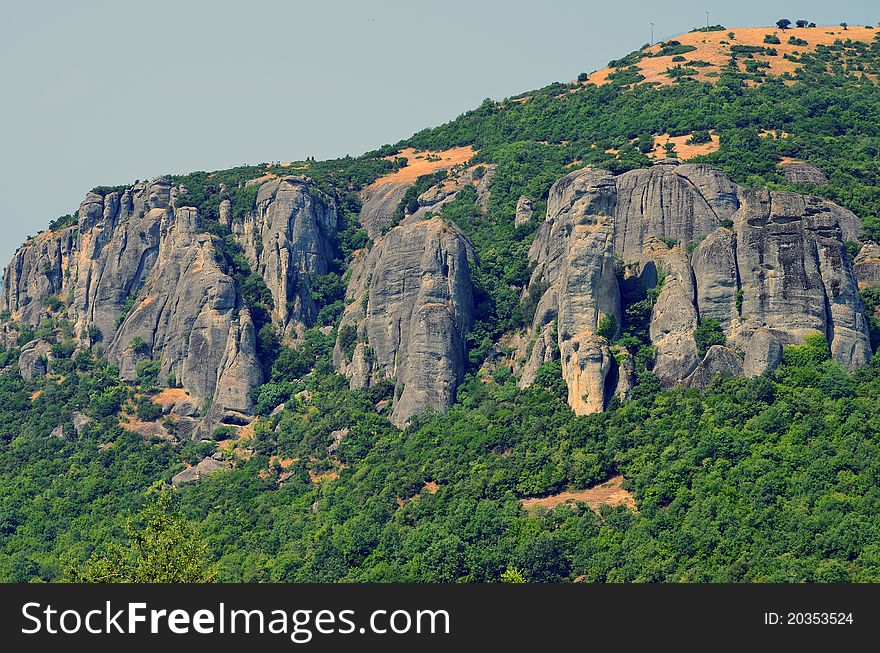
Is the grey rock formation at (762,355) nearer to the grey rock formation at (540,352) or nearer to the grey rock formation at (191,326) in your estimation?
the grey rock formation at (540,352)

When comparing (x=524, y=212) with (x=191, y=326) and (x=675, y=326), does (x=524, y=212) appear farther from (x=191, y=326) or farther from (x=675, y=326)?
(x=191, y=326)

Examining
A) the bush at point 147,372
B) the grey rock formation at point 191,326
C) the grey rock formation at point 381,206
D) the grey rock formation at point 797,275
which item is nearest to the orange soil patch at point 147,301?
the grey rock formation at point 191,326

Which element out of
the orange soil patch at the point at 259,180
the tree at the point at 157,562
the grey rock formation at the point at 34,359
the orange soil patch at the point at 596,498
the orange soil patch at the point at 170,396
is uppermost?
the orange soil patch at the point at 259,180

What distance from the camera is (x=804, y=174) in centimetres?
11575

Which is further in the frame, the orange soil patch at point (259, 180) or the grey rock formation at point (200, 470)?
the orange soil patch at point (259, 180)

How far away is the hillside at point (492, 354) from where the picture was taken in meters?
87.2

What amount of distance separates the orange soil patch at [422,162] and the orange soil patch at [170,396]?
98.5 feet

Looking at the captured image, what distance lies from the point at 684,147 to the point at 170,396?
46304 mm

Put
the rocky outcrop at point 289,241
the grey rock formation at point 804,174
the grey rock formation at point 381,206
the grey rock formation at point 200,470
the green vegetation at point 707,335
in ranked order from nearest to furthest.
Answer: the green vegetation at point 707,335 < the grey rock formation at point 200,470 < the grey rock formation at point 804,174 < the rocky outcrop at point 289,241 < the grey rock formation at point 381,206

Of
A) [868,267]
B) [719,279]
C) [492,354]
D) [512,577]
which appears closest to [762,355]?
[719,279]

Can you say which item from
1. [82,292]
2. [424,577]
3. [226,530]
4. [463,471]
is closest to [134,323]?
[82,292]

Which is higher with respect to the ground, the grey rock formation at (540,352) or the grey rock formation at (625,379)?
the grey rock formation at (540,352)

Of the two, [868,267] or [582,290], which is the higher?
[868,267]

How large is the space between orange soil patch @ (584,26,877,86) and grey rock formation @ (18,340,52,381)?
6194cm
